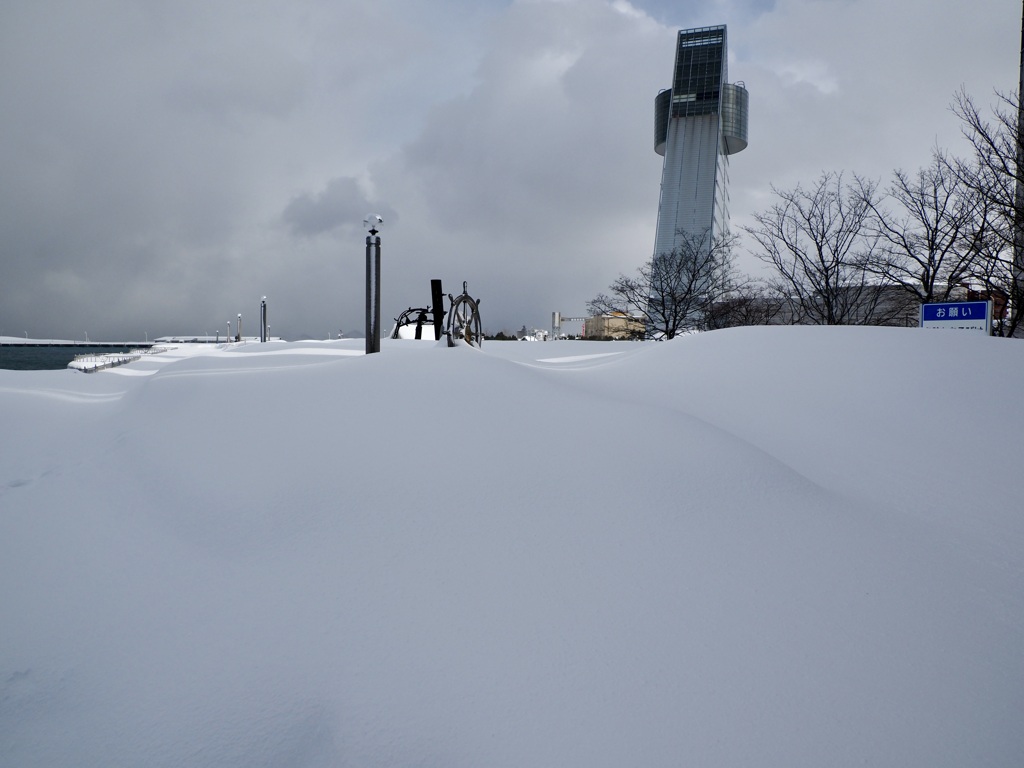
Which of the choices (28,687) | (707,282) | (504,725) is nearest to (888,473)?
(504,725)

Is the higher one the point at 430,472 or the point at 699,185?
the point at 699,185

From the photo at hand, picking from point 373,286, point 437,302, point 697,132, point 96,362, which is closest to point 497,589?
point 373,286

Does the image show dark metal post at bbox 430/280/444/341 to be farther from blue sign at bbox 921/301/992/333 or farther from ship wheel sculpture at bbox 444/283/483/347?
blue sign at bbox 921/301/992/333

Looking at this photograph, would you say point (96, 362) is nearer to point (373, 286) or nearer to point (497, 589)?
point (373, 286)

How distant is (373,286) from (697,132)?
104 m

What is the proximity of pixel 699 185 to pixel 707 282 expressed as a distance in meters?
75.9

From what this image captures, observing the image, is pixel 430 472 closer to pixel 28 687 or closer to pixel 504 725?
pixel 504 725

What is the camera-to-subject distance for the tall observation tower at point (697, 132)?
9194 cm

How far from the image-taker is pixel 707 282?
25781 millimetres

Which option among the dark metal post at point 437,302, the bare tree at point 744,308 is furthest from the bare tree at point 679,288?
the dark metal post at point 437,302

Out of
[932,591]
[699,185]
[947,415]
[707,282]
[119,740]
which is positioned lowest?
[119,740]

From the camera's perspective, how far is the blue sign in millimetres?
7570

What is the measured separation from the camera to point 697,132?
97188mm

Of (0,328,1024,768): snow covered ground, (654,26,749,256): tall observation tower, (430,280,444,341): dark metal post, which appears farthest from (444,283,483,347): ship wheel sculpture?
(654,26,749,256): tall observation tower
